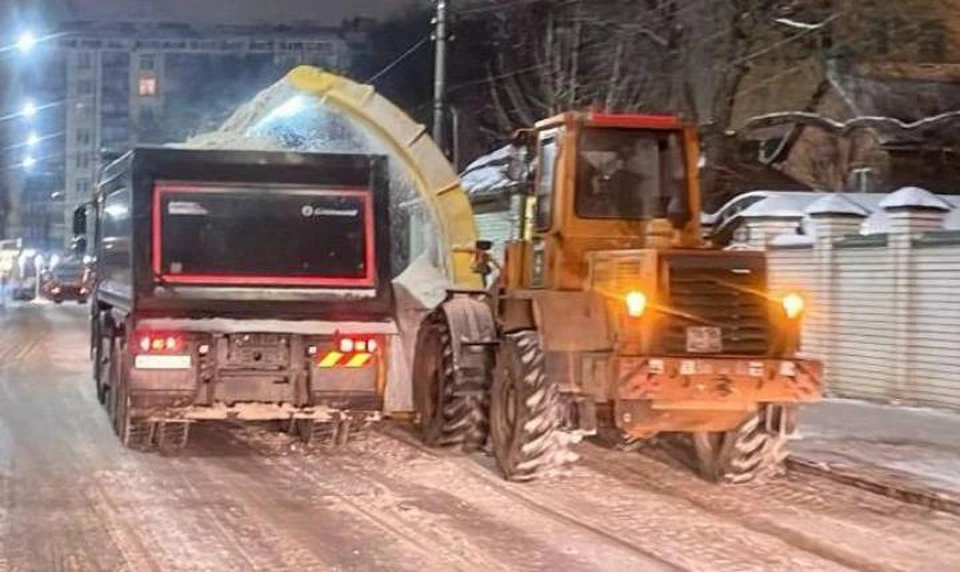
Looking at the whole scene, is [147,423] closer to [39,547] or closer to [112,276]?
[112,276]

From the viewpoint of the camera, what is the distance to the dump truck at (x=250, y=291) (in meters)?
13.2

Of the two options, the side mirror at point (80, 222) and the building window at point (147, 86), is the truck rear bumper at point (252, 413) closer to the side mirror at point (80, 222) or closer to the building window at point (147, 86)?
the side mirror at point (80, 222)

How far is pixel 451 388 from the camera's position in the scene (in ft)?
45.2

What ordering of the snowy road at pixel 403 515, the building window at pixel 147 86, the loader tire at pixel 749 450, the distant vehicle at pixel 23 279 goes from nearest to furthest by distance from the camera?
the snowy road at pixel 403 515 → the loader tire at pixel 749 450 → the distant vehicle at pixel 23 279 → the building window at pixel 147 86

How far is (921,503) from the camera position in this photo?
11602mm

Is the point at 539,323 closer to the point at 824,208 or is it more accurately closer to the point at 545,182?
the point at 545,182

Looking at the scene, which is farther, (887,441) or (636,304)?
(887,441)

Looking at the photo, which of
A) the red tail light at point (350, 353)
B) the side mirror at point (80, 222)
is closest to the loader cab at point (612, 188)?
the red tail light at point (350, 353)

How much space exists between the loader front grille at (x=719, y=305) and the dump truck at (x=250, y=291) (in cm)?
328

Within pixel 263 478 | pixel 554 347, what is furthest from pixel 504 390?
pixel 263 478

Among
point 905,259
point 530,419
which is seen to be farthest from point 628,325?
point 905,259

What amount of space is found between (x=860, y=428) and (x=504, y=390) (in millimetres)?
5181

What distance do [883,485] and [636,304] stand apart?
104 inches

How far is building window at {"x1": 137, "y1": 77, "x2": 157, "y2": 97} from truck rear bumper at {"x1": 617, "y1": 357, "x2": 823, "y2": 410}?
329 ft
